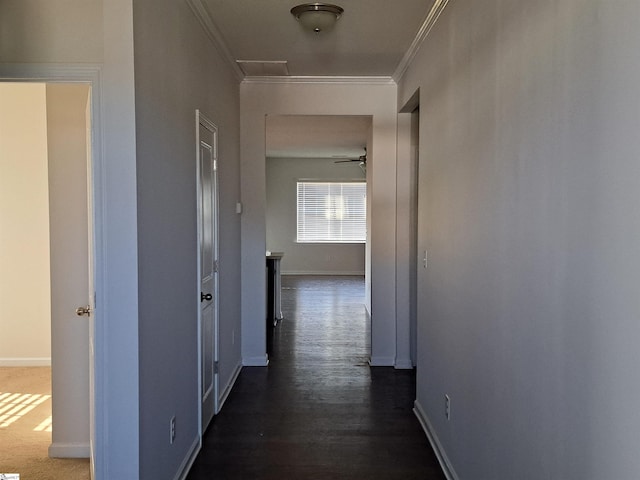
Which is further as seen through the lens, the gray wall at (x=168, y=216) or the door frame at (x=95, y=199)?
the gray wall at (x=168, y=216)

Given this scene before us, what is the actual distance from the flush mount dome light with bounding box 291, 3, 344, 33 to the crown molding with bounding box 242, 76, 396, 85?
161cm

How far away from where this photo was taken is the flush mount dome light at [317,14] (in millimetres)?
3289

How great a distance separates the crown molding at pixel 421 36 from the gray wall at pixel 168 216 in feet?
4.58

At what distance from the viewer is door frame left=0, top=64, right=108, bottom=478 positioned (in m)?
2.22

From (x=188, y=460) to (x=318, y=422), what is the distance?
1006 millimetres

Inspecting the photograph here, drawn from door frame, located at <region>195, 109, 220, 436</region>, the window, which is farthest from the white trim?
the window

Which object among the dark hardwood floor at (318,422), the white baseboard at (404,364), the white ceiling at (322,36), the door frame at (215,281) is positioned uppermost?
the white ceiling at (322,36)

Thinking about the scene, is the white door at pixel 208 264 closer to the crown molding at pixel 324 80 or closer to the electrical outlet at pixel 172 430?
the electrical outlet at pixel 172 430

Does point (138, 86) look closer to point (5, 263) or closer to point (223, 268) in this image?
point (223, 268)

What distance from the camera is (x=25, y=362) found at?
16.6 feet

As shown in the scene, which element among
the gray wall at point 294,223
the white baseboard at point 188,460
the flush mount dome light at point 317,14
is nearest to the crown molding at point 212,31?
the flush mount dome light at point 317,14

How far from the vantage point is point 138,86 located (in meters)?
2.30

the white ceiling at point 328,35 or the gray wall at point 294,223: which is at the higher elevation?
the white ceiling at point 328,35

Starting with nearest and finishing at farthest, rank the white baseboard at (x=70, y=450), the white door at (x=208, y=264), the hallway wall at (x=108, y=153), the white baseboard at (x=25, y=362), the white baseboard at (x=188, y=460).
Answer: the hallway wall at (x=108, y=153) → the white baseboard at (x=188, y=460) → the white baseboard at (x=70, y=450) → the white door at (x=208, y=264) → the white baseboard at (x=25, y=362)
